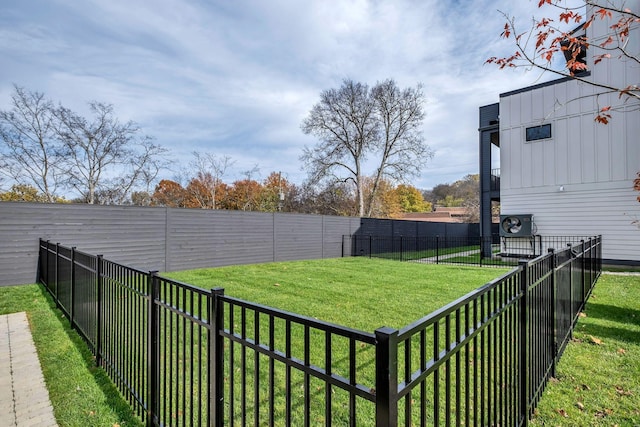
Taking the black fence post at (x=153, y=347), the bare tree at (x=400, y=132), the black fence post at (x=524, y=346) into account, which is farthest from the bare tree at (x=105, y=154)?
the black fence post at (x=524, y=346)

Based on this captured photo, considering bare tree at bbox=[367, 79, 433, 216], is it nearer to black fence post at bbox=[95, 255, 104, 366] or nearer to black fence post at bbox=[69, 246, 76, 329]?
black fence post at bbox=[69, 246, 76, 329]

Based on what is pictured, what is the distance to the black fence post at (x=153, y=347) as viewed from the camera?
7.51 ft

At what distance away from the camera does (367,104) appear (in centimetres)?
2295

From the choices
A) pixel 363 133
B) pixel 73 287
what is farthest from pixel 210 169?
Answer: pixel 73 287

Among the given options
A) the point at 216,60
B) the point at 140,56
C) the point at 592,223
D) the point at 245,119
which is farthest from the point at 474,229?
the point at 140,56

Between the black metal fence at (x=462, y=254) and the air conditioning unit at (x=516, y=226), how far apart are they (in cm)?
30

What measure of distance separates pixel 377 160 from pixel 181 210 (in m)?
16.8

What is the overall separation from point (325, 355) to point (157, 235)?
959 cm

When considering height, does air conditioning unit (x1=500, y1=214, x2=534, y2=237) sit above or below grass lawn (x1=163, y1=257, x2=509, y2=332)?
above

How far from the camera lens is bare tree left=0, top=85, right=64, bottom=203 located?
49.5 feet

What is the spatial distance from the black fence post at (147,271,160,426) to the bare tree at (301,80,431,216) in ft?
69.0

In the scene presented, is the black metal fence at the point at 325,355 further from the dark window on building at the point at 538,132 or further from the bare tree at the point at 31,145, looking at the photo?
the bare tree at the point at 31,145

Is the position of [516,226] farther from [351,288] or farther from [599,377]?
[599,377]

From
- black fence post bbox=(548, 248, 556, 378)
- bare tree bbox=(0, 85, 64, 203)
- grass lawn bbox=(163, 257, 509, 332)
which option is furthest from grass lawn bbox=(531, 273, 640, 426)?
bare tree bbox=(0, 85, 64, 203)
